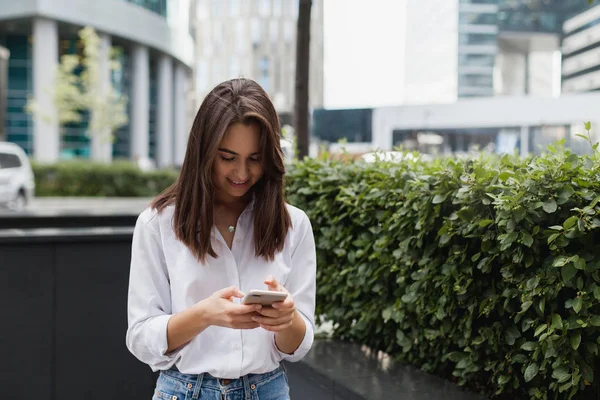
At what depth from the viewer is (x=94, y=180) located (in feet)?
93.2

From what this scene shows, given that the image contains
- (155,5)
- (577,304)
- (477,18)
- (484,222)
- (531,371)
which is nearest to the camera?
(577,304)

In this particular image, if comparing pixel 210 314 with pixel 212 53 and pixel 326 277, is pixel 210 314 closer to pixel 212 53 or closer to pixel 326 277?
pixel 326 277

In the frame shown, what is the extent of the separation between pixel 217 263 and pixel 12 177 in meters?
18.9

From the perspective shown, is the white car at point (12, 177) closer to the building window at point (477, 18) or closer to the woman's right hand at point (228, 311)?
the woman's right hand at point (228, 311)

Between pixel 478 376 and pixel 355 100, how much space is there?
1813cm

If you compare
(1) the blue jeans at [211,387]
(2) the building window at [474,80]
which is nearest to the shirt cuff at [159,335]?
(1) the blue jeans at [211,387]

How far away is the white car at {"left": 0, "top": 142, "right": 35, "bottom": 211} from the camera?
62.8ft

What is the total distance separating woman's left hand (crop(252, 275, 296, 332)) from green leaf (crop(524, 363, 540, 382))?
5.32 feet

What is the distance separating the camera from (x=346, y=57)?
23859mm

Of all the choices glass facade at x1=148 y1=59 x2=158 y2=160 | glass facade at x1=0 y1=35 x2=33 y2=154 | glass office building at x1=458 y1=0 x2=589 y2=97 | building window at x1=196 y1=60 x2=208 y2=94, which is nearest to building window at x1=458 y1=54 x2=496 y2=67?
glass office building at x1=458 y1=0 x2=589 y2=97

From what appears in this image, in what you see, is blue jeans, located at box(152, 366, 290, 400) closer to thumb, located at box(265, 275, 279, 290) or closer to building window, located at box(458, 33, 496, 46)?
thumb, located at box(265, 275, 279, 290)

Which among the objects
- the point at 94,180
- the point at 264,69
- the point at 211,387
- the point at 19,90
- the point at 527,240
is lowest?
the point at 94,180

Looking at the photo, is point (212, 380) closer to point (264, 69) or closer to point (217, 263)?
point (217, 263)

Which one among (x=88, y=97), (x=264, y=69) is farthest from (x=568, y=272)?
(x=264, y=69)
